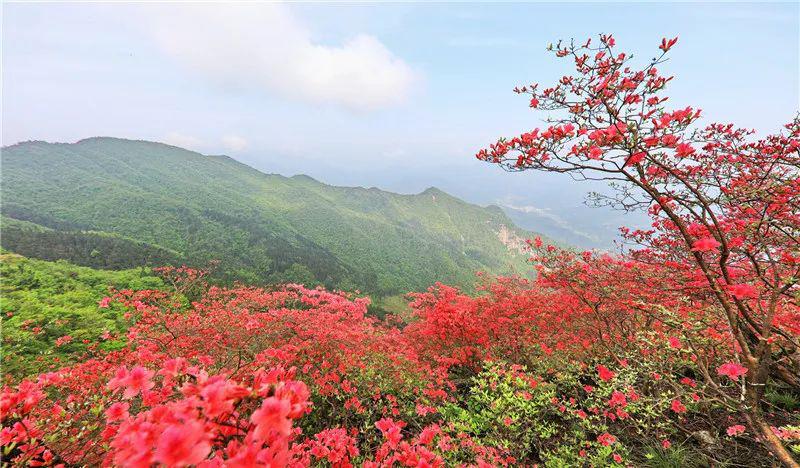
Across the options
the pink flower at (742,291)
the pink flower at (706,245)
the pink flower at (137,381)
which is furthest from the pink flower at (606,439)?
the pink flower at (137,381)

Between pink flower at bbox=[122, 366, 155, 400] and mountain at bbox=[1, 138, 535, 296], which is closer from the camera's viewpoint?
pink flower at bbox=[122, 366, 155, 400]

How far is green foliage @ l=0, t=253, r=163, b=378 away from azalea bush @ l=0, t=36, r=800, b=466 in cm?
216

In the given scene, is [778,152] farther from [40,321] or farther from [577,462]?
[40,321]

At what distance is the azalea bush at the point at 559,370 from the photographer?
2021 mm

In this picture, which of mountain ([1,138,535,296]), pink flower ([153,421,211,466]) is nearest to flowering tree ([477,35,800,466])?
pink flower ([153,421,211,466])

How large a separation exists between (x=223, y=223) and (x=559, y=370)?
69.3 metres

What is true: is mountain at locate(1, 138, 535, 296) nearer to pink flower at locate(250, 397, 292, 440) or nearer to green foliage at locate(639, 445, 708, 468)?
pink flower at locate(250, 397, 292, 440)

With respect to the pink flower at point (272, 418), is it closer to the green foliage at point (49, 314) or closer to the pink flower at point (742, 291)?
the pink flower at point (742, 291)

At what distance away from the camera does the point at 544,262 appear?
26.4 feet

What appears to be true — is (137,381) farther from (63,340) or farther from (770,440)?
(63,340)

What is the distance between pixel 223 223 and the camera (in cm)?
6275

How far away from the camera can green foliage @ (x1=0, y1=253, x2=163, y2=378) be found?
10836 mm

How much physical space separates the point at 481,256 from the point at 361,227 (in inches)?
1796

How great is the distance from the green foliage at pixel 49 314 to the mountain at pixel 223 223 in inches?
405
